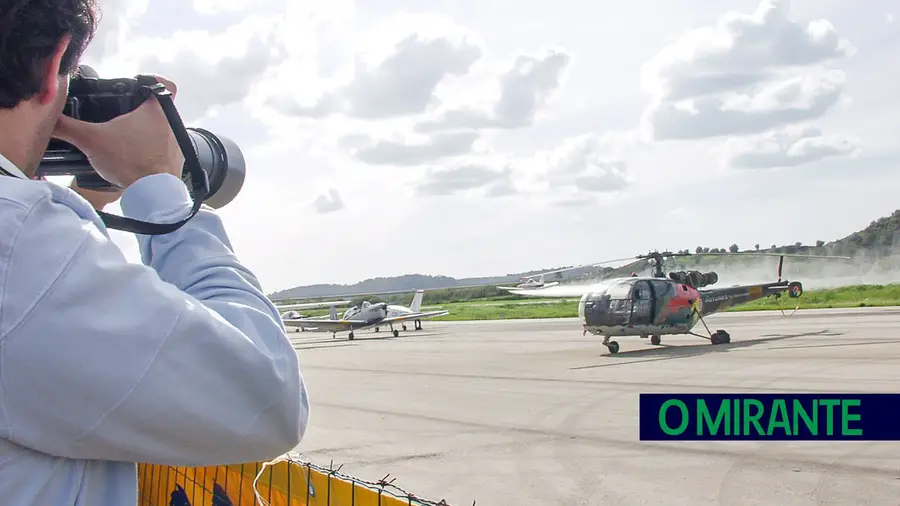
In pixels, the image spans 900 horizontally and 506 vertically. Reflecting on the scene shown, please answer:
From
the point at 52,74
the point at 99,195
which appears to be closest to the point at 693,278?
the point at 99,195

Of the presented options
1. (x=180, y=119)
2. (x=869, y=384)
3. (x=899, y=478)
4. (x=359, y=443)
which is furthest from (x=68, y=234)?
(x=869, y=384)

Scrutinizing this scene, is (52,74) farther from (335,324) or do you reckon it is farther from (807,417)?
(335,324)

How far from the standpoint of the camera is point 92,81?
133 cm

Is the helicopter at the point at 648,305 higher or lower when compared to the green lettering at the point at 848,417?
higher

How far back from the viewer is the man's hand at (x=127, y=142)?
1282 mm

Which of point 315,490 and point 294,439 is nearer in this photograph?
point 294,439

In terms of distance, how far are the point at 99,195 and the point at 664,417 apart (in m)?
9.15

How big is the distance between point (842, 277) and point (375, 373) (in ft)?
123

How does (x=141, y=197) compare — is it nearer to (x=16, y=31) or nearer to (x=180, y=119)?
(x=180, y=119)

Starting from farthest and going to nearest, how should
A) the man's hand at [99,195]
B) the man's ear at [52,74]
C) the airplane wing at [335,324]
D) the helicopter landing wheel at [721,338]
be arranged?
the airplane wing at [335,324]
the helicopter landing wheel at [721,338]
the man's hand at [99,195]
the man's ear at [52,74]

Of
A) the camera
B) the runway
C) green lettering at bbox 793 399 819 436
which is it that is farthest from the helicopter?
the camera

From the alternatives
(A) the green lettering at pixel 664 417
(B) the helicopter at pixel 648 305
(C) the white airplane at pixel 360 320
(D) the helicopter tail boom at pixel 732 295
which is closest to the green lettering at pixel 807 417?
(A) the green lettering at pixel 664 417

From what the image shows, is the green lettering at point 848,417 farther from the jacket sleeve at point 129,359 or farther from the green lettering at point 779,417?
the jacket sleeve at point 129,359

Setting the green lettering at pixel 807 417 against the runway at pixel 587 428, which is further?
the green lettering at pixel 807 417
